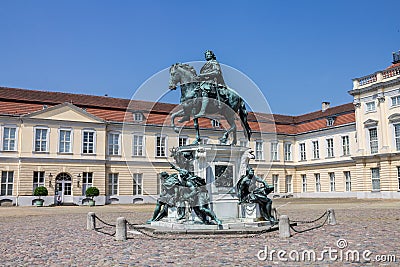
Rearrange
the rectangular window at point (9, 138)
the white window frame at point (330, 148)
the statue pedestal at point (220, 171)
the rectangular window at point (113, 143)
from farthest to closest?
the white window frame at point (330, 148)
the rectangular window at point (113, 143)
the rectangular window at point (9, 138)
the statue pedestal at point (220, 171)

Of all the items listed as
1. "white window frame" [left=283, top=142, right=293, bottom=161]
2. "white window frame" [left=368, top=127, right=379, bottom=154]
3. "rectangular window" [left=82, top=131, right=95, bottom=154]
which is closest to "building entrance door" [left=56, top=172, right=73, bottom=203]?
"rectangular window" [left=82, top=131, right=95, bottom=154]

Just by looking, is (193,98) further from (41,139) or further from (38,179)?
(38,179)

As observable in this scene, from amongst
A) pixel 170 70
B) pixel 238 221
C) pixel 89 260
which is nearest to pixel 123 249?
pixel 89 260

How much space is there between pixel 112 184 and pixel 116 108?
7460mm

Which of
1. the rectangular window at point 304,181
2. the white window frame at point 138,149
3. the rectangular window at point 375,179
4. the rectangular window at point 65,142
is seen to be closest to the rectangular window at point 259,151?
the rectangular window at point 304,181

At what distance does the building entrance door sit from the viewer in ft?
122

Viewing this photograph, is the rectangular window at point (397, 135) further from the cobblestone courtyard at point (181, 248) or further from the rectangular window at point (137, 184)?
the cobblestone courtyard at point (181, 248)

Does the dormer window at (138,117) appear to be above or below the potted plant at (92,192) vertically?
above

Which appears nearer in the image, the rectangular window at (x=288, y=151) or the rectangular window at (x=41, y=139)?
the rectangular window at (x=41, y=139)

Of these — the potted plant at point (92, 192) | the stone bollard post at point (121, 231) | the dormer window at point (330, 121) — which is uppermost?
the dormer window at point (330, 121)

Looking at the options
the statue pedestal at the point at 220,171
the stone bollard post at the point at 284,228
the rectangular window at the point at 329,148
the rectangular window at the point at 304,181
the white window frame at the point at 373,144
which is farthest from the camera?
the rectangular window at the point at 304,181

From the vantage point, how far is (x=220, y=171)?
1294 cm

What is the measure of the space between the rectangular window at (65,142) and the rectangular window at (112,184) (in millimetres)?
4685

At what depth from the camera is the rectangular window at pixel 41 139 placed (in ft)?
120
